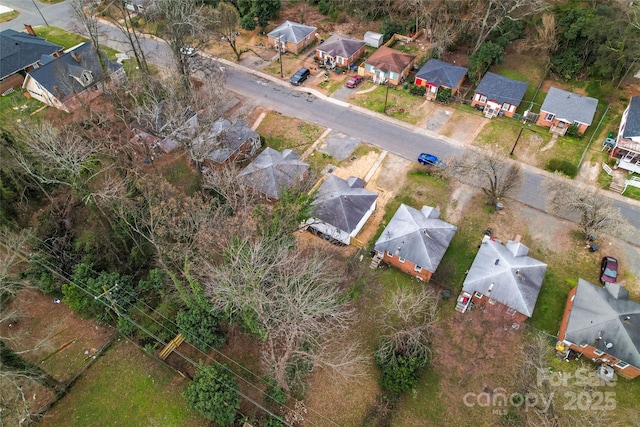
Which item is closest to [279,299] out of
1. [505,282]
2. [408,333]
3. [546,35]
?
[408,333]

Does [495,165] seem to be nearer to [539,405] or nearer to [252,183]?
[539,405]

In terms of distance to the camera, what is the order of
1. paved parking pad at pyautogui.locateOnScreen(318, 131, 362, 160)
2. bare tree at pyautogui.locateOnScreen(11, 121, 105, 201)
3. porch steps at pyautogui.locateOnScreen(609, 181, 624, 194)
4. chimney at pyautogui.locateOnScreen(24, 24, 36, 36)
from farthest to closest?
chimney at pyautogui.locateOnScreen(24, 24, 36, 36)
paved parking pad at pyautogui.locateOnScreen(318, 131, 362, 160)
porch steps at pyautogui.locateOnScreen(609, 181, 624, 194)
bare tree at pyautogui.locateOnScreen(11, 121, 105, 201)

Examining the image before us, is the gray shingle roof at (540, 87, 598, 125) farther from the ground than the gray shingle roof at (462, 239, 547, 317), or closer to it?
farther from the ground

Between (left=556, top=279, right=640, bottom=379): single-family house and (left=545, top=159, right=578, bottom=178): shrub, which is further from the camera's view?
(left=545, top=159, right=578, bottom=178): shrub

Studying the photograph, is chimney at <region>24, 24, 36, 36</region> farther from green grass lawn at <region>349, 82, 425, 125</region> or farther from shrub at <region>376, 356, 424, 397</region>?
shrub at <region>376, 356, 424, 397</region>

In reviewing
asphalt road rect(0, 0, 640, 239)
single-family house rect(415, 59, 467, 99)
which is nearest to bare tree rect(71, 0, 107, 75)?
asphalt road rect(0, 0, 640, 239)

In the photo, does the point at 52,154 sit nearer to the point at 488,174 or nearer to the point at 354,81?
the point at 488,174
